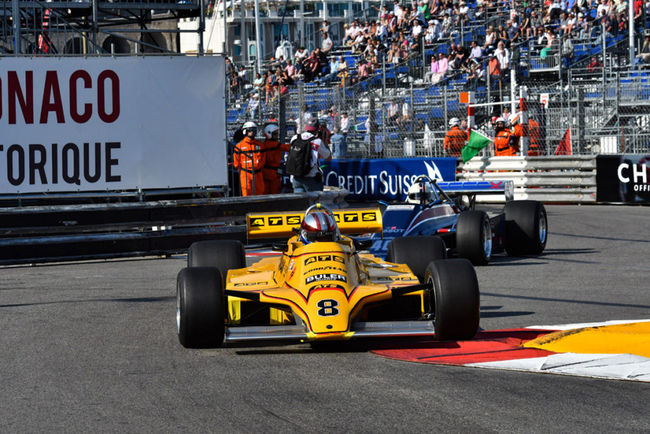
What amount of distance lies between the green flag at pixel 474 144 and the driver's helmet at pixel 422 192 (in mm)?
9594

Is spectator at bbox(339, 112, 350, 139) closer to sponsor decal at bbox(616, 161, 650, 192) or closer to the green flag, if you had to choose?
the green flag

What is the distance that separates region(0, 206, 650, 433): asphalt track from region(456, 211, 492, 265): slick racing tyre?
5.10 feet

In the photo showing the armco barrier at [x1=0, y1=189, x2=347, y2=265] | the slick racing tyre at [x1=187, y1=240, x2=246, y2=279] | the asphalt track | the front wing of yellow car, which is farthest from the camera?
the armco barrier at [x1=0, y1=189, x2=347, y2=265]

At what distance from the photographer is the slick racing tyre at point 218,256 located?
9.16 meters

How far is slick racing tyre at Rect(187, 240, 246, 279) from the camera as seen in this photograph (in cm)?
916

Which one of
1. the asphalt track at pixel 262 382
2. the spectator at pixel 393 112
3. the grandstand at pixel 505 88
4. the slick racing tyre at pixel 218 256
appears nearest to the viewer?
the asphalt track at pixel 262 382

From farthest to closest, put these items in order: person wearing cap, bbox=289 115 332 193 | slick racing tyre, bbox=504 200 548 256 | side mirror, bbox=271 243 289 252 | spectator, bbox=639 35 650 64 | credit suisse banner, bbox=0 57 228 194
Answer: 1. spectator, bbox=639 35 650 64
2. person wearing cap, bbox=289 115 332 193
3. credit suisse banner, bbox=0 57 228 194
4. slick racing tyre, bbox=504 200 548 256
5. side mirror, bbox=271 243 289 252

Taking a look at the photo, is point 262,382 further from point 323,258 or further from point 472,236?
point 472,236

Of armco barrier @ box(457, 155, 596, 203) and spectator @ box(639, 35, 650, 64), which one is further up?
spectator @ box(639, 35, 650, 64)

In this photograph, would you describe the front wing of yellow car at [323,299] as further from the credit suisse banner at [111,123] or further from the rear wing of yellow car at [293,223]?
the credit suisse banner at [111,123]

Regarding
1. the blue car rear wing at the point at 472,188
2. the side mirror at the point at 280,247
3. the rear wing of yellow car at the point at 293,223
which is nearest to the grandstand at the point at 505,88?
the blue car rear wing at the point at 472,188

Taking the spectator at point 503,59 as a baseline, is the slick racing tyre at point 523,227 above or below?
below

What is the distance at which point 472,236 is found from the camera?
12367mm

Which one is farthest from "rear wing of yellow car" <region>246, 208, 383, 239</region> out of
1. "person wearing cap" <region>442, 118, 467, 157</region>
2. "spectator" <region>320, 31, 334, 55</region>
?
"spectator" <region>320, 31, 334, 55</region>
